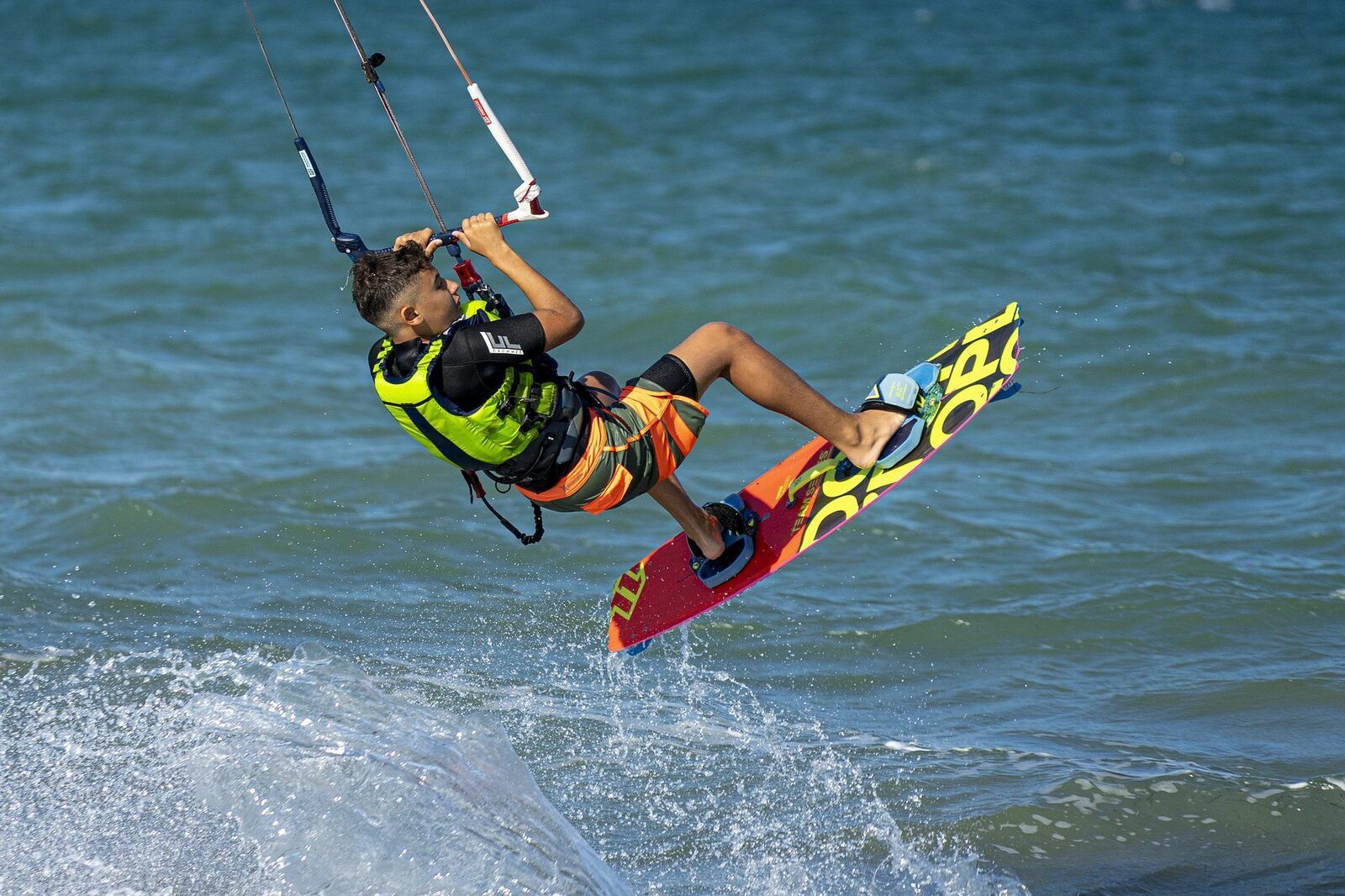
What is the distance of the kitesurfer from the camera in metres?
5.02

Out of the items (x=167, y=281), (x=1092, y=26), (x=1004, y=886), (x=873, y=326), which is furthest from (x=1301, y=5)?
(x=1004, y=886)

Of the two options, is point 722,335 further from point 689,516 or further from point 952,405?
point 952,405

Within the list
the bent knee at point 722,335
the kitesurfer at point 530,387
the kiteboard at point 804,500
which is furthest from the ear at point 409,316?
the kiteboard at point 804,500

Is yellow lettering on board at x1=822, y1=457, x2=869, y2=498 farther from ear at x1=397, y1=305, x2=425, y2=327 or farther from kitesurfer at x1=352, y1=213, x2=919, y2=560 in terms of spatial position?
ear at x1=397, y1=305, x2=425, y2=327

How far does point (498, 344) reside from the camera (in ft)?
16.3

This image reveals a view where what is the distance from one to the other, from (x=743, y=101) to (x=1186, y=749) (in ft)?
49.9

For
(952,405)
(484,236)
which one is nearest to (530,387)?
(484,236)

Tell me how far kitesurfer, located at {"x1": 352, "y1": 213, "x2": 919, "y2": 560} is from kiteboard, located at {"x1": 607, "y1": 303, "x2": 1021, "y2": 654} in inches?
18.7

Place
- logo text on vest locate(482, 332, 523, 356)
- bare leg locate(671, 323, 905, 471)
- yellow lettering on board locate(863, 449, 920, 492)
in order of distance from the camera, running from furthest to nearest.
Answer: yellow lettering on board locate(863, 449, 920, 492) < bare leg locate(671, 323, 905, 471) < logo text on vest locate(482, 332, 523, 356)

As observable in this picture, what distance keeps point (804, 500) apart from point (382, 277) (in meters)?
2.38

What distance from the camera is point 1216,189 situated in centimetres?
1648

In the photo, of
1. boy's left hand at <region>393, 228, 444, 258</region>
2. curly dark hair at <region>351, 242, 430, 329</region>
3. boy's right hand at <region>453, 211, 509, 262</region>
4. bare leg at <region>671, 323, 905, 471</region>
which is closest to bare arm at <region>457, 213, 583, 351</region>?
boy's right hand at <region>453, 211, 509, 262</region>

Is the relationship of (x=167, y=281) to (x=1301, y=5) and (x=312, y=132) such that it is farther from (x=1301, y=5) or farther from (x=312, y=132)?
(x=1301, y=5)

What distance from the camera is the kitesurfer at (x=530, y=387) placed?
198 inches
